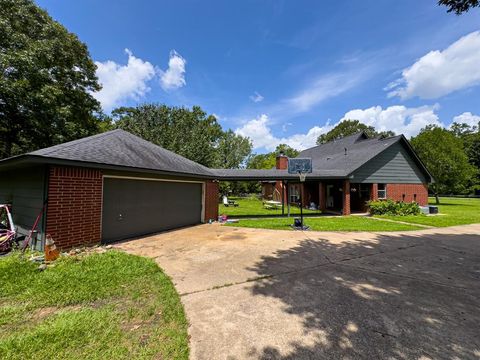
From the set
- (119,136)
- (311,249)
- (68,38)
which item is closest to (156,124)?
(68,38)

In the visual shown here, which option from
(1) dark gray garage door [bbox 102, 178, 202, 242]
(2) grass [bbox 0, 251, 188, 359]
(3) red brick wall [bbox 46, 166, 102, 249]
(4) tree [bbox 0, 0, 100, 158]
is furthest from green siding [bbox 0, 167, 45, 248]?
(4) tree [bbox 0, 0, 100, 158]

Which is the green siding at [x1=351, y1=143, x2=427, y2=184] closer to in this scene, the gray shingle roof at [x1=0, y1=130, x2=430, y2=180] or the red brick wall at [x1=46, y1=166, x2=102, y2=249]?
the gray shingle roof at [x1=0, y1=130, x2=430, y2=180]

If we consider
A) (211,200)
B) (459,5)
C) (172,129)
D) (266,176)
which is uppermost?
(172,129)

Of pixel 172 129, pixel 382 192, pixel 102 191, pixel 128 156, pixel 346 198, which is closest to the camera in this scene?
pixel 102 191

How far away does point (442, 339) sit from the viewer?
2.69 meters

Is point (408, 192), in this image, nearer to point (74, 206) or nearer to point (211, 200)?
point (211, 200)

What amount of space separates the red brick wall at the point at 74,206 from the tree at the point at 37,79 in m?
13.1

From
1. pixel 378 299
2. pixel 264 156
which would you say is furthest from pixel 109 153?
pixel 264 156

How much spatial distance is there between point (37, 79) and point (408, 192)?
90.4ft

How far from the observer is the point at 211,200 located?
40.7 ft

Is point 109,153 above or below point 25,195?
above

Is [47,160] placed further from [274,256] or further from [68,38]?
[68,38]

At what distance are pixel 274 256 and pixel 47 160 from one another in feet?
20.4

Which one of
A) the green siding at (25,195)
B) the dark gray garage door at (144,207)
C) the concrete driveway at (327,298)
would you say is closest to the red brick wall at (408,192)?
the concrete driveway at (327,298)
